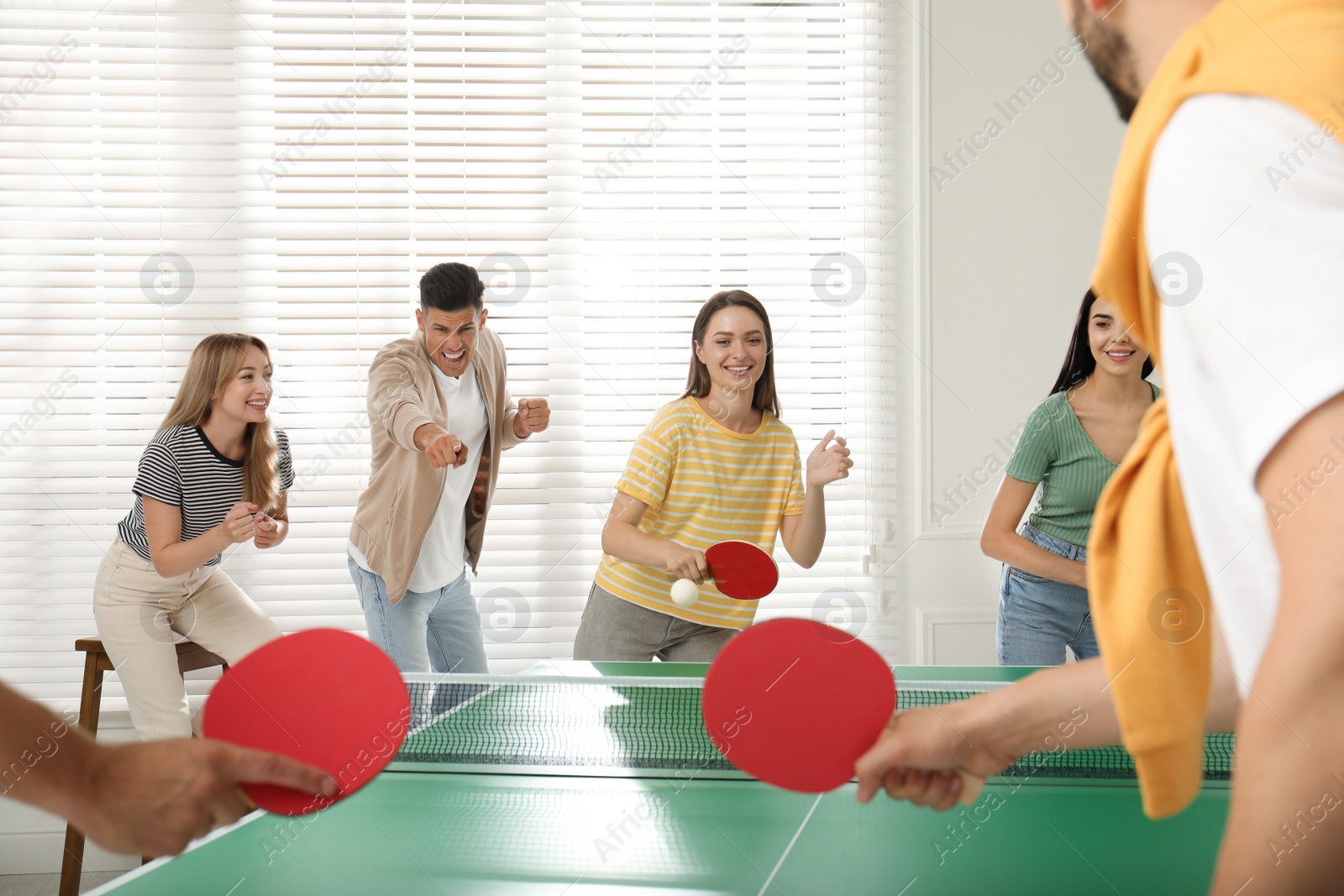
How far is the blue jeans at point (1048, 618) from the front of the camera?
3.02 metres

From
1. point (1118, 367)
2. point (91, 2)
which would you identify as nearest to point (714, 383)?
point (1118, 367)

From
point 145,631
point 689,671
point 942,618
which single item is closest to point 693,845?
point 689,671

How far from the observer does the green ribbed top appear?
9.86 feet

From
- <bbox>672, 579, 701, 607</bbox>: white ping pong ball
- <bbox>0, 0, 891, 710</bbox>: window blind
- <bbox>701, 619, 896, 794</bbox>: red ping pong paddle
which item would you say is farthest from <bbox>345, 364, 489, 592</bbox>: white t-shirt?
<bbox>701, 619, 896, 794</bbox>: red ping pong paddle

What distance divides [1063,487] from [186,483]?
3.37 metres

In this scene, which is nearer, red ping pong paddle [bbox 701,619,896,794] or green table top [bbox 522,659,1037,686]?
red ping pong paddle [bbox 701,619,896,794]

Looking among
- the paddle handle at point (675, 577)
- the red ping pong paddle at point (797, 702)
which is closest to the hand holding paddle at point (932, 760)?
the red ping pong paddle at point (797, 702)

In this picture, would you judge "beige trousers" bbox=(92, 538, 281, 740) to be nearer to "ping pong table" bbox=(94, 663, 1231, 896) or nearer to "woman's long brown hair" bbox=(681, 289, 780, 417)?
"ping pong table" bbox=(94, 663, 1231, 896)

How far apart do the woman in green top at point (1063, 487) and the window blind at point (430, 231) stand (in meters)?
1.39

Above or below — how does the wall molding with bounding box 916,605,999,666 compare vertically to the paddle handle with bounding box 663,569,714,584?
below

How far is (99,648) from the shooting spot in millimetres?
3514

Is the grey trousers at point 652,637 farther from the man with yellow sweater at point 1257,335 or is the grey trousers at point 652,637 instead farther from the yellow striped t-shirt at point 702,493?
the man with yellow sweater at point 1257,335

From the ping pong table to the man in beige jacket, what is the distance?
152 cm

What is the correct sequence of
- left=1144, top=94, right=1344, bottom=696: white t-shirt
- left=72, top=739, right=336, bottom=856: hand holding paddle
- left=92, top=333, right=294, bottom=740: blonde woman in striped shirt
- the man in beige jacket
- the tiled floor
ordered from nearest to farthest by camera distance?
left=1144, top=94, right=1344, bottom=696: white t-shirt
left=72, top=739, right=336, bottom=856: hand holding paddle
left=92, top=333, right=294, bottom=740: blonde woman in striped shirt
the man in beige jacket
the tiled floor
